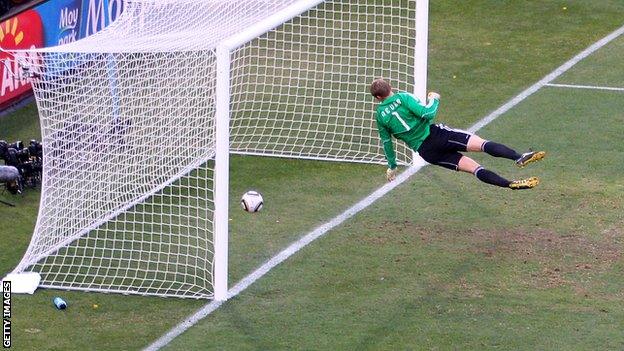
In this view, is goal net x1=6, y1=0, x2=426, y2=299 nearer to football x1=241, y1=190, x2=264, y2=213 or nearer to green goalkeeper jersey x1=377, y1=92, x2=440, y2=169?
football x1=241, y1=190, x2=264, y2=213

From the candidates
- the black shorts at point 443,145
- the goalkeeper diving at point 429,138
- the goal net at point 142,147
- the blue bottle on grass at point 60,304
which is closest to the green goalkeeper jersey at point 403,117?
the goalkeeper diving at point 429,138

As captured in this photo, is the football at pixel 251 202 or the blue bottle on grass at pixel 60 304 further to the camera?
the football at pixel 251 202

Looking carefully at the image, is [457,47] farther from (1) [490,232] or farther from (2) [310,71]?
(1) [490,232]

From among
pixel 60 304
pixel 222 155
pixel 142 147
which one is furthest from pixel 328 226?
pixel 60 304

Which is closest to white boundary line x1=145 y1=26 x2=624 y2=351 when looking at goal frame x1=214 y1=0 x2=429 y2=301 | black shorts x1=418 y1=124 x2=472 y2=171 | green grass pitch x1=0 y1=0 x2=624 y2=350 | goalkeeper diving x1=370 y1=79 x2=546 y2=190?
green grass pitch x1=0 y1=0 x2=624 y2=350

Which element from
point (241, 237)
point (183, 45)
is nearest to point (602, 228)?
point (241, 237)

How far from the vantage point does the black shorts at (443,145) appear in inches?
531

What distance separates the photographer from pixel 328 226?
14.0 meters

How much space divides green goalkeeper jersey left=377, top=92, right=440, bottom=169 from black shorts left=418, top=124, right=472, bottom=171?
0.36ft

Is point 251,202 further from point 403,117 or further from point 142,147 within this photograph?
point 403,117

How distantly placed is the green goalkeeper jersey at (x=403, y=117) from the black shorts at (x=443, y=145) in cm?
11

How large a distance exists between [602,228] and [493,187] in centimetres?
169

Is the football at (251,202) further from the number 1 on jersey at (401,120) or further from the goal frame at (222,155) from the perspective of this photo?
the number 1 on jersey at (401,120)

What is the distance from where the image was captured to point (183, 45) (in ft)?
42.6
